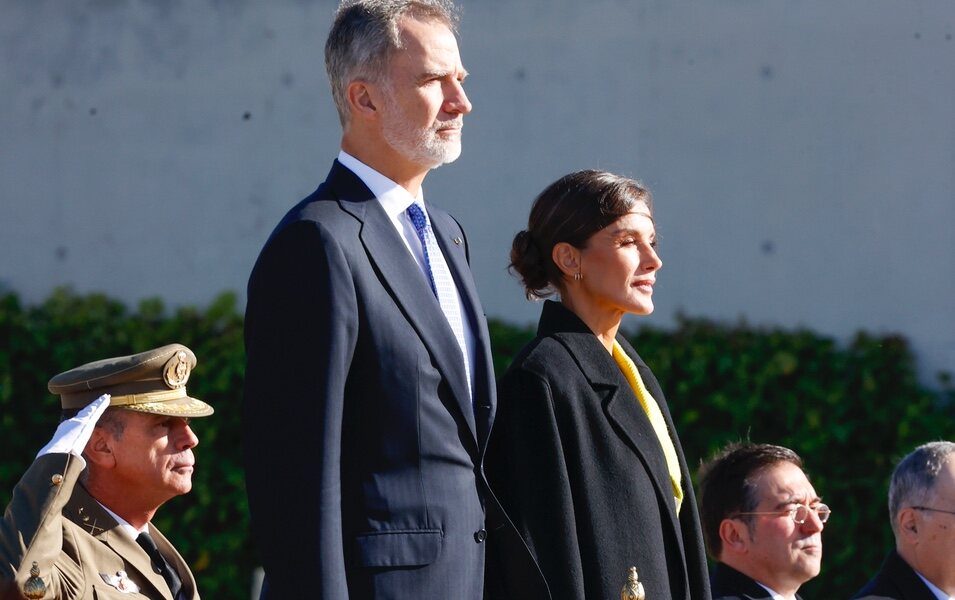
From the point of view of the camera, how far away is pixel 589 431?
3328 mm

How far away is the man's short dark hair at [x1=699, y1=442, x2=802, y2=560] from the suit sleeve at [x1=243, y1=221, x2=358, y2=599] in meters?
1.83

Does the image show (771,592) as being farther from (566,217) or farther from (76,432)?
(76,432)

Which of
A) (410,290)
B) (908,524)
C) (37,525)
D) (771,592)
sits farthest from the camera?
(908,524)

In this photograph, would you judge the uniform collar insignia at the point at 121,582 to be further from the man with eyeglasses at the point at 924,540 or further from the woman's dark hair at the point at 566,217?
the man with eyeglasses at the point at 924,540

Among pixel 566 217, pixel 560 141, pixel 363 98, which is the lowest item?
pixel 566 217

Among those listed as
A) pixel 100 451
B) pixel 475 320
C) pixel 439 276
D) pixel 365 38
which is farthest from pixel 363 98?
pixel 100 451

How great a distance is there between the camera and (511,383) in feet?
11.0

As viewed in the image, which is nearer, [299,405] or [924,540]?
[299,405]

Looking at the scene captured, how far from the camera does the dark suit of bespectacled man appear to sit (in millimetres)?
2770

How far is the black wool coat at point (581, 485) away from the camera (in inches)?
125

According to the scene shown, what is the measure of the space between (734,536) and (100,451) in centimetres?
183

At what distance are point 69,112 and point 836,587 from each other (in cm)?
495

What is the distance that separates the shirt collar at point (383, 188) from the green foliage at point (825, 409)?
368 cm

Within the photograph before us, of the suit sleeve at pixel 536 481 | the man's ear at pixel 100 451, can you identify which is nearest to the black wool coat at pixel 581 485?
the suit sleeve at pixel 536 481
